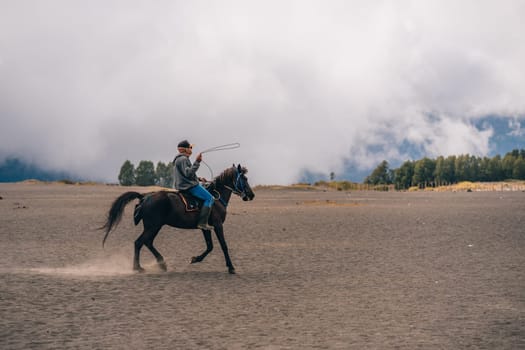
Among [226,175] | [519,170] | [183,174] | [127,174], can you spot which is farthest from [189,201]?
[519,170]

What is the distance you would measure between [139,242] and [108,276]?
1.01 m

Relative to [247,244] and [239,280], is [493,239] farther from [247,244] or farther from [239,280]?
[239,280]

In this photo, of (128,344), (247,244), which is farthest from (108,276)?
(247,244)

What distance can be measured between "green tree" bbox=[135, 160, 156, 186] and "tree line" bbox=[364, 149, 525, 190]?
3209 inches

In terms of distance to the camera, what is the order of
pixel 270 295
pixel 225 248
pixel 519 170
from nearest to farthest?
pixel 270 295 → pixel 225 248 → pixel 519 170

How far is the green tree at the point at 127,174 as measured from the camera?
124 m

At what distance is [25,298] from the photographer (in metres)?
9.39

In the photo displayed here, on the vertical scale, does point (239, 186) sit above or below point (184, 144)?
below

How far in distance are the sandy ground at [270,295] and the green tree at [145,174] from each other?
108739 millimetres

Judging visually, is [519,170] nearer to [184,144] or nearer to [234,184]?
[234,184]

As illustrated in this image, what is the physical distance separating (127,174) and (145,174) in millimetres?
4685

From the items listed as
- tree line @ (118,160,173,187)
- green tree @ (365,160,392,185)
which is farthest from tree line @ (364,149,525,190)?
tree line @ (118,160,173,187)

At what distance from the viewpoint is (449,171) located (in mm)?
182125

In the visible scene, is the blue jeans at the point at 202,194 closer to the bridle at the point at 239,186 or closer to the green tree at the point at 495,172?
the bridle at the point at 239,186
